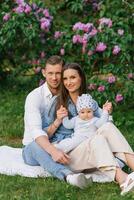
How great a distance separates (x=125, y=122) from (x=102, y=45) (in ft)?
3.03

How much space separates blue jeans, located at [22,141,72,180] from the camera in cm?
554

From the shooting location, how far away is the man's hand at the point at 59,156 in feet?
17.9

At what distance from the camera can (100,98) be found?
768cm

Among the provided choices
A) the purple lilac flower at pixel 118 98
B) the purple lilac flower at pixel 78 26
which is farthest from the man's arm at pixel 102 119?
the purple lilac flower at pixel 78 26

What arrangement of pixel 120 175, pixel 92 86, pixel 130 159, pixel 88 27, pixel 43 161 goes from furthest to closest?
pixel 88 27 < pixel 92 86 < pixel 43 161 < pixel 130 159 < pixel 120 175

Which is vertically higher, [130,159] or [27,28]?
[27,28]

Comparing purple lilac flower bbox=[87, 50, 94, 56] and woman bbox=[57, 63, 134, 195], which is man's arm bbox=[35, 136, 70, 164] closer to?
woman bbox=[57, 63, 134, 195]

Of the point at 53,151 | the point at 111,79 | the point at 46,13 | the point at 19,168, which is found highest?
the point at 46,13

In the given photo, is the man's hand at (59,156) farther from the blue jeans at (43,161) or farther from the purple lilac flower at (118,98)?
the purple lilac flower at (118,98)

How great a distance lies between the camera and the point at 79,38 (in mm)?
7898

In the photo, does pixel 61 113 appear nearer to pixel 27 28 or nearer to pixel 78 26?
pixel 78 26

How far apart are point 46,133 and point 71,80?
503mm

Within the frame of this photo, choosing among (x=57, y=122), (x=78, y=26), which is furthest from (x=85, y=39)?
(x=57, y=122)

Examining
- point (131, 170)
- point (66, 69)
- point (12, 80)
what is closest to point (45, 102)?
point (66, 69)
